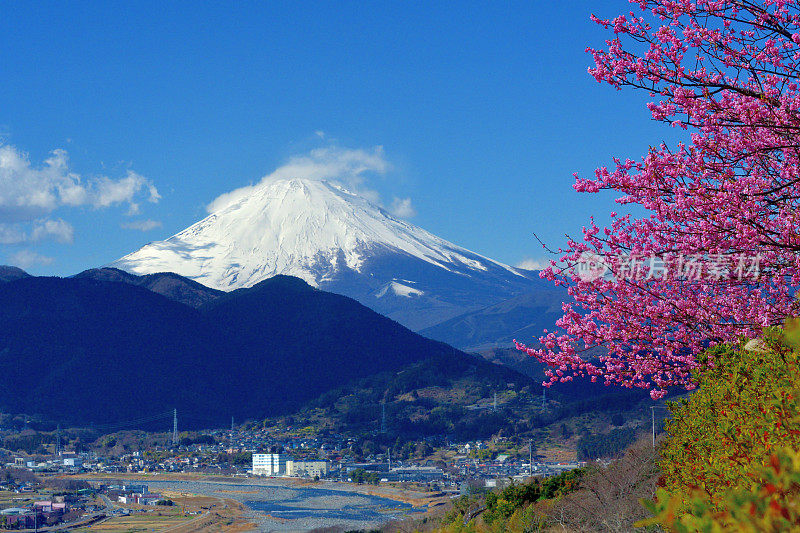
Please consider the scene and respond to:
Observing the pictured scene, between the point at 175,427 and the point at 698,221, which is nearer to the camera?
the point at 698,221

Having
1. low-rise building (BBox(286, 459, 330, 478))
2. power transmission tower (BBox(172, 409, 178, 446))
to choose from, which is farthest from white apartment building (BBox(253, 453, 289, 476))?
power transmission tower (BBox(172, 409, 178, 446))

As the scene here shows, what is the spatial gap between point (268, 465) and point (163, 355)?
225ft

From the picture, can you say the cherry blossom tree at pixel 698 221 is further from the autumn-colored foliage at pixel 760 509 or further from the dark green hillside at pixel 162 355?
the dark green hillside at pixel 162 355

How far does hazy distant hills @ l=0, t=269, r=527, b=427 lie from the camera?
162 m

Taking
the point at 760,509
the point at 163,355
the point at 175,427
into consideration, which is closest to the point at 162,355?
the point at 163,355

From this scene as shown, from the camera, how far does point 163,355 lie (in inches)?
7156

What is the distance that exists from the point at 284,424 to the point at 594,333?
489 feet

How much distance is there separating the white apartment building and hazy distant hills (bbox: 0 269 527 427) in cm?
3934

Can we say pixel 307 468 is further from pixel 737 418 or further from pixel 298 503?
pixel 737 418

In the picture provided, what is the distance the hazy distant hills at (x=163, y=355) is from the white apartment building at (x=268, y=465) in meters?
39.3

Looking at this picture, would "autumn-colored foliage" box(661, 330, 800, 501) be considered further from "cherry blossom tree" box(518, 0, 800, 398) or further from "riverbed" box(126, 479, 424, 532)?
"riverbed" box(126, 479, 424, 532)

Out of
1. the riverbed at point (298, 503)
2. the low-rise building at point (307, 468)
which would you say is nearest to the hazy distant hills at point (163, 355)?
the low-rise building at point (307, 468)

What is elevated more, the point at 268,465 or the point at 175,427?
the point at 175,427

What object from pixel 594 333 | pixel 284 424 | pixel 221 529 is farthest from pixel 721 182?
pixel 284 424
